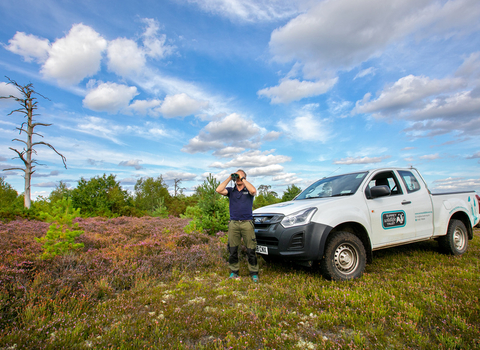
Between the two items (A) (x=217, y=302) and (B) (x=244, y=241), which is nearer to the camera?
(A) (x=217, y=302)

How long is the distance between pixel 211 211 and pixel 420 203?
6171 millimetres

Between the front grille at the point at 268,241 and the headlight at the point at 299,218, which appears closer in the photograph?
the headlight at the point at 299,218

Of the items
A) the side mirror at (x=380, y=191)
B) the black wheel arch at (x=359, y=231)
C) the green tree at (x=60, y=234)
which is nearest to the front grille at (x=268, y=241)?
the black wheel arch at (x=359, y=231)

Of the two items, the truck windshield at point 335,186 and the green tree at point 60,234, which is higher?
the truck windshield at point 335,186

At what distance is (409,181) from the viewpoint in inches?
233

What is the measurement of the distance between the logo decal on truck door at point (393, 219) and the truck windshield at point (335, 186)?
82 centimetres

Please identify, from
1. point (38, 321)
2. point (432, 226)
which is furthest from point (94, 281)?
point (432, 226)

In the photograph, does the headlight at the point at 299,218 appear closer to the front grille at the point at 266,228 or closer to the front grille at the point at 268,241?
the front grille at the point at 266,228

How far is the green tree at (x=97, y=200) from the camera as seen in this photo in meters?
21.7

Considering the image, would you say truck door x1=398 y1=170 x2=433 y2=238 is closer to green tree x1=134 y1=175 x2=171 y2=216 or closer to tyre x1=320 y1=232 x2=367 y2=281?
tyre x1=320 y1=232 x2=367 y2=281

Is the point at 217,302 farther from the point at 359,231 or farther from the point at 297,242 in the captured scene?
the point at 359,231

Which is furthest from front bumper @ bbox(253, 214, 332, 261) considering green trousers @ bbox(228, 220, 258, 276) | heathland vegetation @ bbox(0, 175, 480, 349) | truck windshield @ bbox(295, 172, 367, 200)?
truck windshield @ bbox(295, 172, 367, 200)

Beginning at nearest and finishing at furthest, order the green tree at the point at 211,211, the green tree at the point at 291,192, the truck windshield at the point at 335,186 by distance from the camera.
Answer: the truck windshield at the point at 335,186, the green tree at the point at 211,211, the green tree at the point at 291,192

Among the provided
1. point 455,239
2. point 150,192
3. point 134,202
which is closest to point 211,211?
point 455,239
